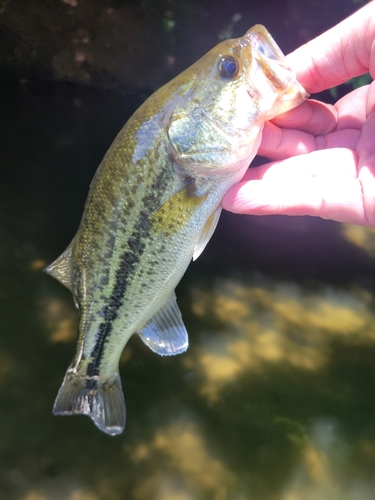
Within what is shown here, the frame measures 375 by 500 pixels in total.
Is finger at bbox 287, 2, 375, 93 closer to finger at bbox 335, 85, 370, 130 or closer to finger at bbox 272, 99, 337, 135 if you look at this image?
finger at bbox 272, 99, 337, 135

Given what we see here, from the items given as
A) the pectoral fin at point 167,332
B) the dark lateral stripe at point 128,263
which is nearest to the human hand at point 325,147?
the dark lateral stripe at point 128,263

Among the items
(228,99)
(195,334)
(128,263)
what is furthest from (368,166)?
(195,334)

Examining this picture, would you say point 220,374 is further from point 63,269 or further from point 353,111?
point 353,111

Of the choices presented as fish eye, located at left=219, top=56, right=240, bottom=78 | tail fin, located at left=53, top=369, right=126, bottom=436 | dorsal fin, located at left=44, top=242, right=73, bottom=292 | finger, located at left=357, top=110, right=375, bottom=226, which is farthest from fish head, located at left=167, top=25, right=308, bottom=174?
tail fin, located at left=53, top=369, right=126, bottom=436

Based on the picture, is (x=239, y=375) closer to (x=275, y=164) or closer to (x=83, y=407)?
(x=83, y=407)

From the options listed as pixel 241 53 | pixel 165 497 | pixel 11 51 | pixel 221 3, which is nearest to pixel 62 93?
pixel 11 51

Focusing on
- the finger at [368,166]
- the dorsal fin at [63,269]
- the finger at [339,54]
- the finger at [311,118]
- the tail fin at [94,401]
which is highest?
the finger at [339,54]

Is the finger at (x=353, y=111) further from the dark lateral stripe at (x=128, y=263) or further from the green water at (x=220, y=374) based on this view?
the dark lateral stripe at (x=128, y=263)
